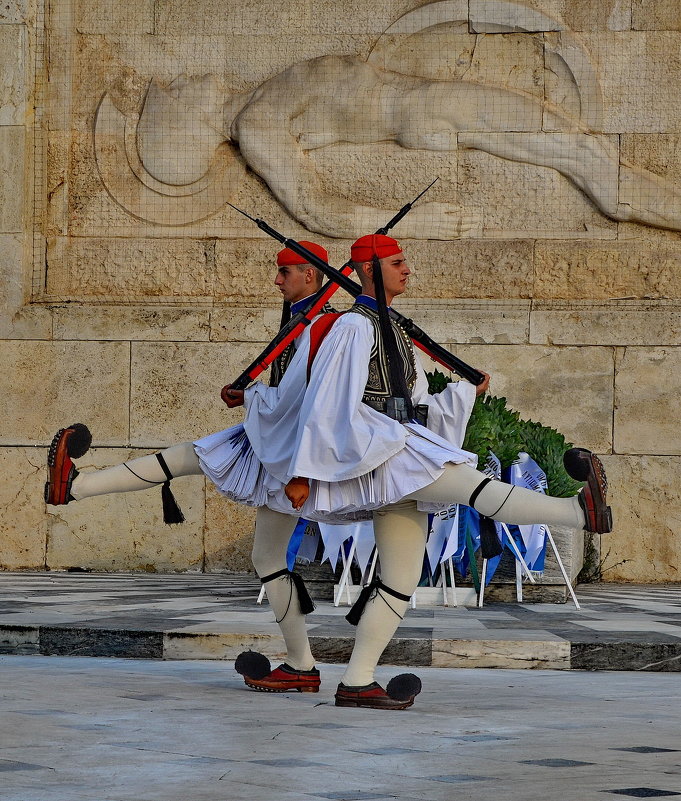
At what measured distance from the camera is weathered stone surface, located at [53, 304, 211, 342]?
10.3m

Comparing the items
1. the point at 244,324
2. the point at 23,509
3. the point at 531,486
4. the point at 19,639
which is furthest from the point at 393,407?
the point at 23,509

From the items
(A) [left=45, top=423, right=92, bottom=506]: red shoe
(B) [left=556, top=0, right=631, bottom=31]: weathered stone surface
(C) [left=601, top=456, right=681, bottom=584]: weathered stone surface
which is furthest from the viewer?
(B) [left=556, top=0, right=631, bottom=31]: weathered stone surface

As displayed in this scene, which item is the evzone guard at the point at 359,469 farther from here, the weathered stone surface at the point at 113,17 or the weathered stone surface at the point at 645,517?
the weathered stone surface at the point at 113,17

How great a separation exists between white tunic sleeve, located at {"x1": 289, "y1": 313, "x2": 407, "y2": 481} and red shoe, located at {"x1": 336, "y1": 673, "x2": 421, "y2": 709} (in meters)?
0.68

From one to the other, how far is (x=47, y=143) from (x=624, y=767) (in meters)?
8.26

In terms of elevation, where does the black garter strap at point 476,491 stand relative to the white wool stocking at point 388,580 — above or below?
above

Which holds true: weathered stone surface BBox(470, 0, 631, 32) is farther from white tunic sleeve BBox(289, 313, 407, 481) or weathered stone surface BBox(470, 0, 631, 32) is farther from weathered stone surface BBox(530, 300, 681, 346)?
white tunic sleeve BBox(289, 313, 407, 481)

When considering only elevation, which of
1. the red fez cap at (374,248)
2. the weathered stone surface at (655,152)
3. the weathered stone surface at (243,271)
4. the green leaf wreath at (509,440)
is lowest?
the green leaf wreath at (509,440)

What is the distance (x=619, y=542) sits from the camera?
396 inches

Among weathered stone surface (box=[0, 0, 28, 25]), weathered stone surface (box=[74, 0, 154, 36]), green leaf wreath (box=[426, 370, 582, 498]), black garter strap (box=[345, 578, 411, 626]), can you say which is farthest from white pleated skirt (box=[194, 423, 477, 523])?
weathered stone surface (box=[0, 0, 28, 25])

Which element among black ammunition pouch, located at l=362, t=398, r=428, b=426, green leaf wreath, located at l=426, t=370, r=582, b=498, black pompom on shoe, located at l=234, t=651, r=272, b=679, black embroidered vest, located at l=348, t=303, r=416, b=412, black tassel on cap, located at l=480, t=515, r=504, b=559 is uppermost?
black embroidered vest, located at l=348, t=303, r=416, b=412

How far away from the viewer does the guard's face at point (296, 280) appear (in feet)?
17.6

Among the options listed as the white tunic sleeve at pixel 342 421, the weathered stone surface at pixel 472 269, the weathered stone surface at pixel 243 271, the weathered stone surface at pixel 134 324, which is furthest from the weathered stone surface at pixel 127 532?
the white tunic sleeve at pixel 342 421

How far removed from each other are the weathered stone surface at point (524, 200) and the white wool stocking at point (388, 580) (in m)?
6.04
